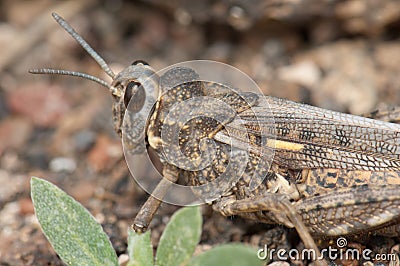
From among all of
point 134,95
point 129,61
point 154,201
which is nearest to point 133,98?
point 134,95

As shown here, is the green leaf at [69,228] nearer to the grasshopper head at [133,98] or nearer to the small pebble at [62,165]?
the grasshopper head at [133,98]

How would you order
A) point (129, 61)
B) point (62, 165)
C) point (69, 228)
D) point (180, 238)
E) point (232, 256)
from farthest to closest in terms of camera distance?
point (129, 61) → point (62, 165) → point (69, 228) → point (180, 238) → point (232, 256)

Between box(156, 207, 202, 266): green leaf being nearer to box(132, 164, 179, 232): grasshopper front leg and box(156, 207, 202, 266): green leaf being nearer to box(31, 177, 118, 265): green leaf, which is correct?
box(31, 177, 118, 265): green leaf

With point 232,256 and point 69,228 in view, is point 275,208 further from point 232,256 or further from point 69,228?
point 69,228

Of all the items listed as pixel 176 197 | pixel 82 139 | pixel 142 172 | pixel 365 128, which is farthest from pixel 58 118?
pixel 365 128

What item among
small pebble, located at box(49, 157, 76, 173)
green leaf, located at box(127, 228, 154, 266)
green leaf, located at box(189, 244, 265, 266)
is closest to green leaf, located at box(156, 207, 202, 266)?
green leaf, located at box(127, 228, 154, 266)
